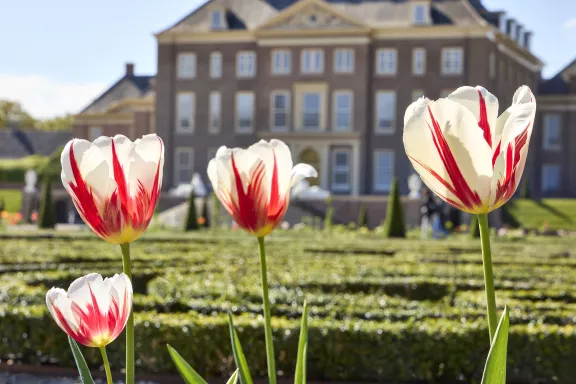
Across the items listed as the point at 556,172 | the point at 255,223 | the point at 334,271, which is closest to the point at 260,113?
the point at 556,172

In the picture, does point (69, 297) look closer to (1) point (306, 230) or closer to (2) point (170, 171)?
(1) point (306, 230)

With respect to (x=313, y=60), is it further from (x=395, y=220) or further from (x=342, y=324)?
(x=342, y=324)

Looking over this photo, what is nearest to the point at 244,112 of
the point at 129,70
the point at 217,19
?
the point at 217,19

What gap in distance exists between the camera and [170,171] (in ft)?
138

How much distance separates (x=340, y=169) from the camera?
133ft

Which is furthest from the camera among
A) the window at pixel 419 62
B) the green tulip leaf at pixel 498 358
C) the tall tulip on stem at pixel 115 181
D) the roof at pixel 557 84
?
the roof at pixel 557 84

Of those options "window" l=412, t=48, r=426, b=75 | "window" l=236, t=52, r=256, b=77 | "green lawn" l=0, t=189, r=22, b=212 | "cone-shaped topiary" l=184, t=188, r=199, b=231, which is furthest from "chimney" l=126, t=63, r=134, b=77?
"cone-shaped topiary" l=184, t=188, r=199, b=231

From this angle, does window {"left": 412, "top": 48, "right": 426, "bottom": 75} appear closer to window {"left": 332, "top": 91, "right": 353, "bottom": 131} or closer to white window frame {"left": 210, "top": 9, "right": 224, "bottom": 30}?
window {"left": 332, "top": 91, "right": 353, "bottom": 131}

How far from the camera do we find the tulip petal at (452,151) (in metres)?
1.54

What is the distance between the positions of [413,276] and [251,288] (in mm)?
2702

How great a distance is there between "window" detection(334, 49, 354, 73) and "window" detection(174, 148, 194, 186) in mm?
7581

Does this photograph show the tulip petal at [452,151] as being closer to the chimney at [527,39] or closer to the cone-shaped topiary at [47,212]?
the cone-shaped topiary at [47,212]

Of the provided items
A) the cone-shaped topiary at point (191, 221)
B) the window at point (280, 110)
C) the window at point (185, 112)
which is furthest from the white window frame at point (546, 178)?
the cone-shaped topiary at point (191, 221)

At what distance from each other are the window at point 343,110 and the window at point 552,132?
35.8 feet
